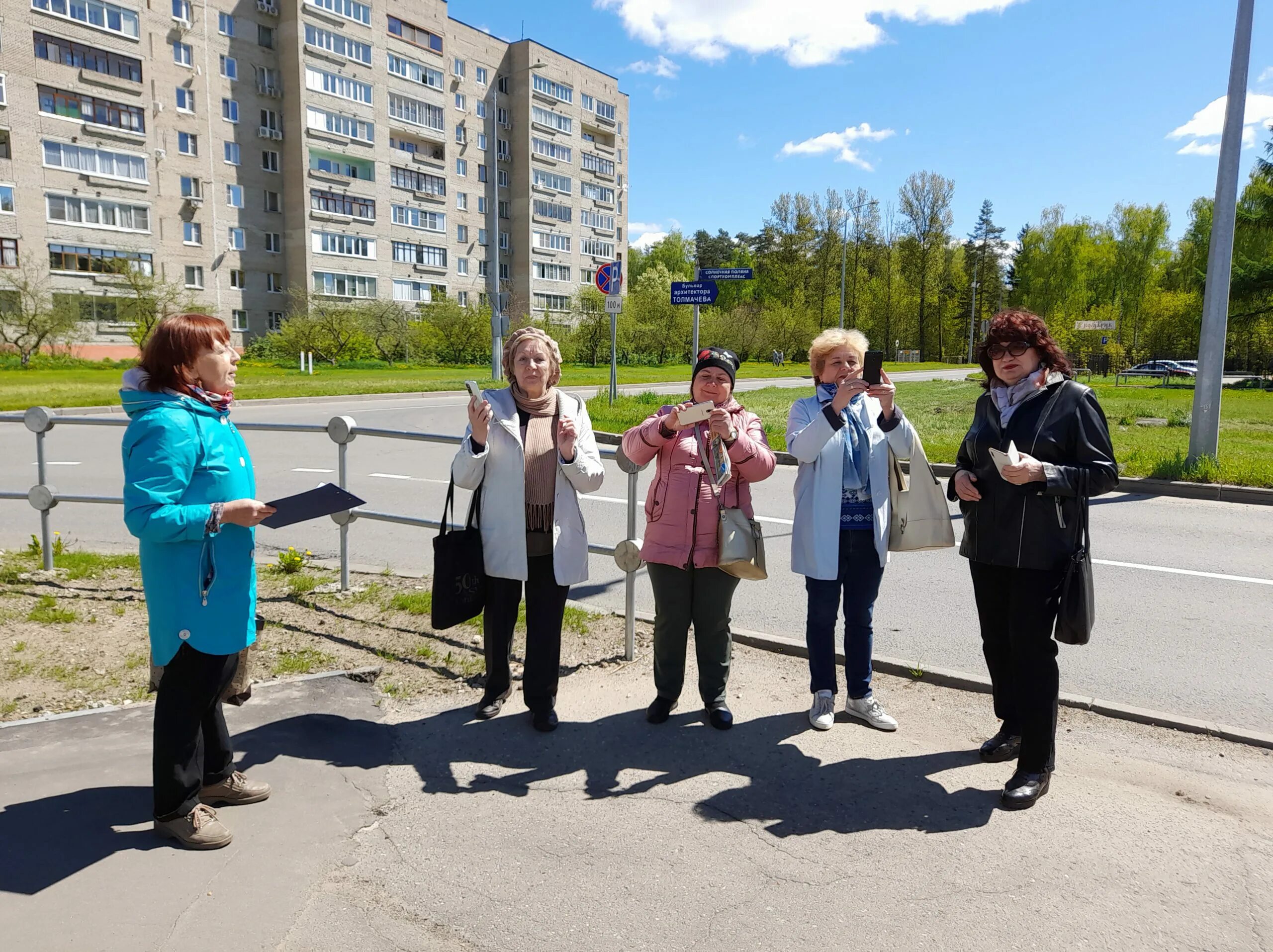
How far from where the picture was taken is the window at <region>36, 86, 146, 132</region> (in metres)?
44.5

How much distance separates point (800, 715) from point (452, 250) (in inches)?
2575

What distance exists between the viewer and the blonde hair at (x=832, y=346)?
3.94 meters

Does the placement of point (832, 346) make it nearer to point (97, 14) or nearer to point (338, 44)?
point (97, 14)

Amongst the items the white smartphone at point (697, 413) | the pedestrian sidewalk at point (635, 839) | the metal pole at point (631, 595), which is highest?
the white smartphone at point (697, 413)

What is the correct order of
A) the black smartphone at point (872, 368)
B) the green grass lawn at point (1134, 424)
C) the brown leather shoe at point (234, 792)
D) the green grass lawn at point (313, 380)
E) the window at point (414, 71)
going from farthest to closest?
the window at point (414, 71), the green grass lawn at point (313, 380), the green grass lawn at point (1134, 424), the black smartphone at point (872, 368), the brown leather shoe at point (234, 792)

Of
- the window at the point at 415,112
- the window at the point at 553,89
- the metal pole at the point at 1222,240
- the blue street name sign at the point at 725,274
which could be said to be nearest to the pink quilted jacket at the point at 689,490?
the metal pole at the point at 1222,240

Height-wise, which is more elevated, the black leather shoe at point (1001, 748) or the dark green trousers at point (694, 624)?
the dark green trousers at point (694, 624)

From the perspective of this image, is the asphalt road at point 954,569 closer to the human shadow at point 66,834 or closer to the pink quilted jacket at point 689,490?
the pink quilted jacket at point 689,490

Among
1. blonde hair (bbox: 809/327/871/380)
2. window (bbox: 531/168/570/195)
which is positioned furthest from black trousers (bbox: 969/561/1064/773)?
window (bbox: 531/168/570/195)

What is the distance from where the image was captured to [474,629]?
5.36m

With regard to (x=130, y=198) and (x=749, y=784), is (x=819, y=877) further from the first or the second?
(x=130, y=198)

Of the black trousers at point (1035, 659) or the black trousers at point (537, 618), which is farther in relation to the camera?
the black trousers at point (537, 618)

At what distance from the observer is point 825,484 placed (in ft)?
12.9

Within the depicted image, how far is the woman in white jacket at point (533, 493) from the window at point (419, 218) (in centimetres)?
6144
